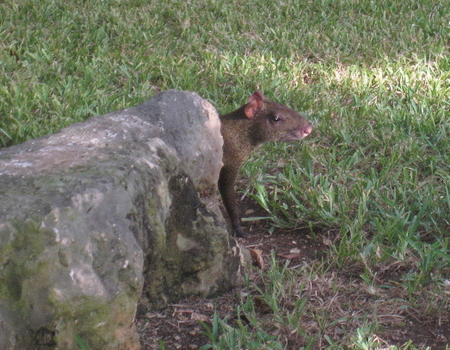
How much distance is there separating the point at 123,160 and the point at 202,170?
0.81 m

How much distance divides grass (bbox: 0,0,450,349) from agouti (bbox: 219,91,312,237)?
0.85 feet

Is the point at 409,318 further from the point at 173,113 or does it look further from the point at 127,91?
the point at 127,91

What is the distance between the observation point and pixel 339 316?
305 centimetres

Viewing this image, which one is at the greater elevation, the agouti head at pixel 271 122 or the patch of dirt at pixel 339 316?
the agouti head at pixel 271 122

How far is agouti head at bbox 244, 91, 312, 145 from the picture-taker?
3.97 m

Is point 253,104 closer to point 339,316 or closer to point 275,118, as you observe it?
point 275,118

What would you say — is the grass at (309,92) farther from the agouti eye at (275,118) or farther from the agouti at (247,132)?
the agouti eye at (275,118)

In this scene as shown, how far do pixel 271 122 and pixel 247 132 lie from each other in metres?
0.19

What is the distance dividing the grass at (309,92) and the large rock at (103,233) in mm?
390

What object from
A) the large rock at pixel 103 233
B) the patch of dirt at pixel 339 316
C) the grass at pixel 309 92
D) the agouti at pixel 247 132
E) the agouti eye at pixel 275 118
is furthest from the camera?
the agouti eye at pixel 275 118

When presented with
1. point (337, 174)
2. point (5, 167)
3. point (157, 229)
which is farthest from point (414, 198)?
point (5, 167)

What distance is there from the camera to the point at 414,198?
13.2 ft

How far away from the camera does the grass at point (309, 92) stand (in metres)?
3.43

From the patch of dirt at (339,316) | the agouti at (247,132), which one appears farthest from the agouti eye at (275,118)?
the patch of dirt at (339,316)
